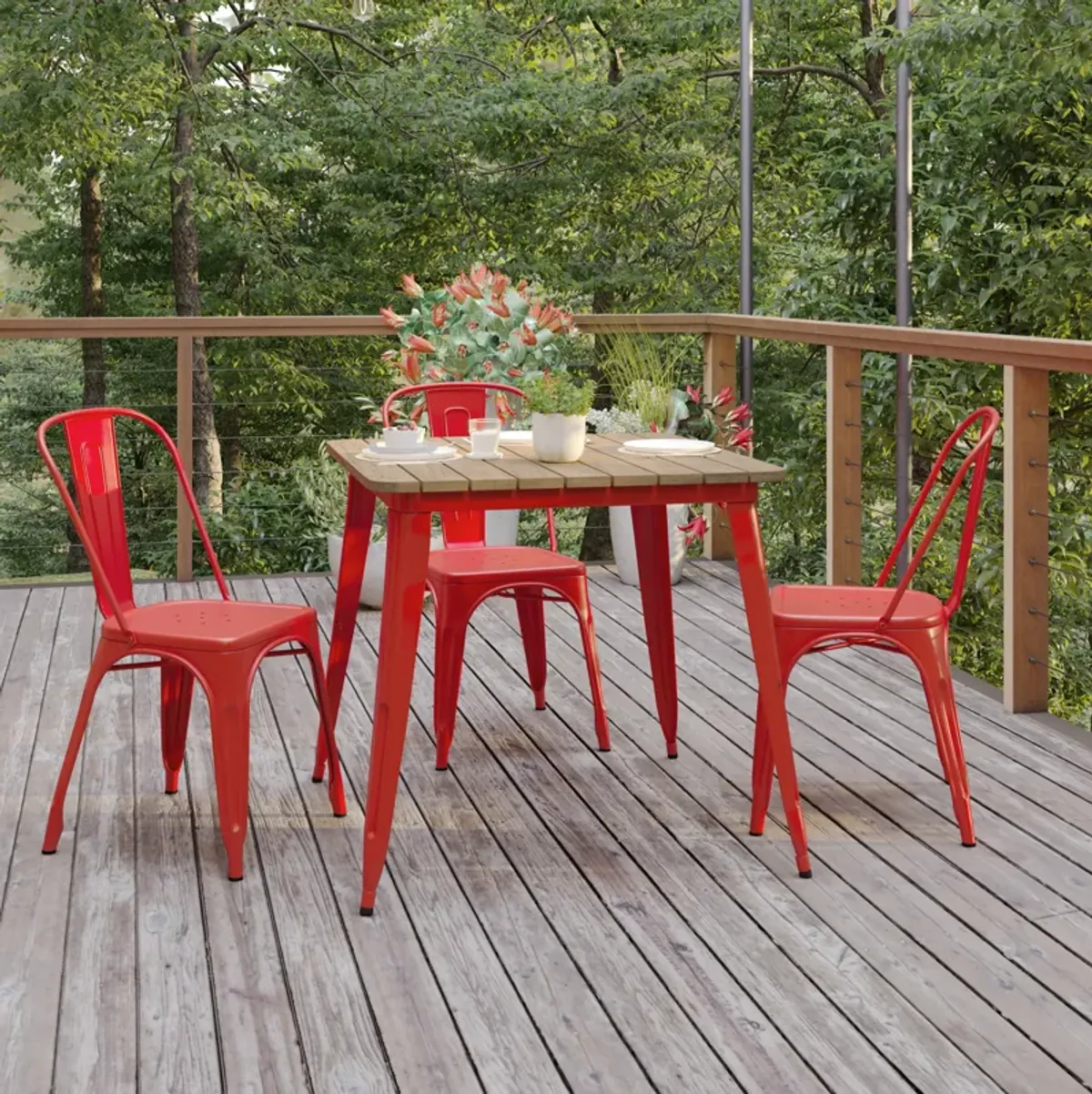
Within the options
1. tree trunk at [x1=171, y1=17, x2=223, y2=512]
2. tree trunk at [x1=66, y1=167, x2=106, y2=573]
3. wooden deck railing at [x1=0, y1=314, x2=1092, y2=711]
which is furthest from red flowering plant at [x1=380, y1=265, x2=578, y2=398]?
tree trunk at [x1=66, y1=167, x2=106, y2=573]

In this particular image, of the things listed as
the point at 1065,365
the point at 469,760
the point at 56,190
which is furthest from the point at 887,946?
the point at 56,190

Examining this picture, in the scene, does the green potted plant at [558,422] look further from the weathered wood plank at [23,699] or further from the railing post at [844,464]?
the railing post at [844,464]

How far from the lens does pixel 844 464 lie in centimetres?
519

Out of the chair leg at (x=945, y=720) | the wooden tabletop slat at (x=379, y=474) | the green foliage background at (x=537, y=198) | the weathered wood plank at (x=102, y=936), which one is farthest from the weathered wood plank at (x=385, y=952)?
the green foliage background at (x=537, y=198)

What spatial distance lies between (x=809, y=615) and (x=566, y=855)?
68cm

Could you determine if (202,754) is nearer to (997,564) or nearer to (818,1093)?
(818,1093)

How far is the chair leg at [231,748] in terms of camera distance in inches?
118

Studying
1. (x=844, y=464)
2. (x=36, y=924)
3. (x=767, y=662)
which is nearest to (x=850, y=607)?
(x=767, y=662)

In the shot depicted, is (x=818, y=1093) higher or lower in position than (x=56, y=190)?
lower

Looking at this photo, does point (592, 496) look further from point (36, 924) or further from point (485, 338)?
point (485, 338)

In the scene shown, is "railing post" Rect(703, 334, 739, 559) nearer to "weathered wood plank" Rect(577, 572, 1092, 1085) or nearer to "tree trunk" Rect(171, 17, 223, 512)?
"weathered wood plank" Rect(577, 572, 1092, 1085)

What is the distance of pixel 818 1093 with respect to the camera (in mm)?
2174

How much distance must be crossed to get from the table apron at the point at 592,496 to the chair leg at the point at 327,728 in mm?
357

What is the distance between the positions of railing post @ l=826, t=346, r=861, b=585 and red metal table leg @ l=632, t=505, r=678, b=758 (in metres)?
1.47
